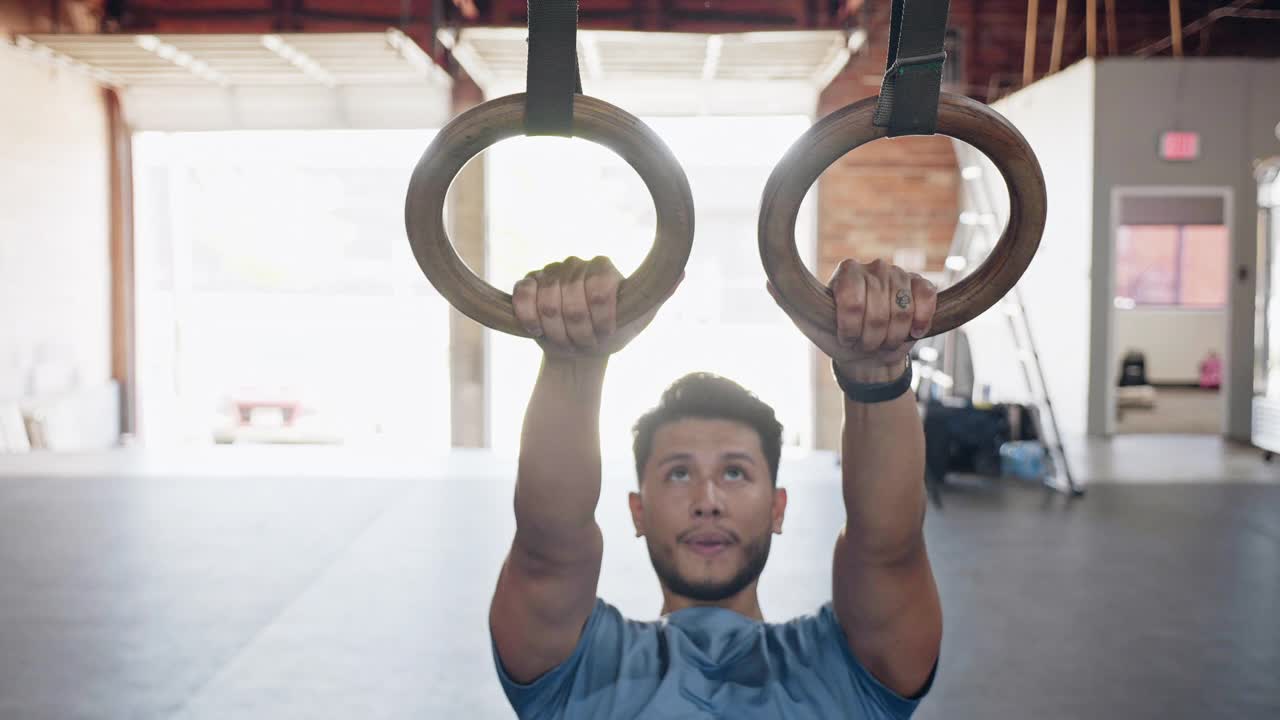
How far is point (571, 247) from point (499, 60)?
445cm

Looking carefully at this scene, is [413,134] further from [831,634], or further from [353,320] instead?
[831,634]

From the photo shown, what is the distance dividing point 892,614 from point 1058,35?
7.98m

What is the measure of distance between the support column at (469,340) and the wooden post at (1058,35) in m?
4.87

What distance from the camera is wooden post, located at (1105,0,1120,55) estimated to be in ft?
25.1

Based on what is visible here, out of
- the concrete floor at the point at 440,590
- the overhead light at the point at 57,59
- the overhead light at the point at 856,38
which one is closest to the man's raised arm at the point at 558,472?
the concrete floor at the point at 440,590

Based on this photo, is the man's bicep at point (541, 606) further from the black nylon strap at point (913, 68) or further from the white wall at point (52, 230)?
the white wall at point (52, 230)

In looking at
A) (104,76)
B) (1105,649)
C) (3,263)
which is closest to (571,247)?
(104,76)

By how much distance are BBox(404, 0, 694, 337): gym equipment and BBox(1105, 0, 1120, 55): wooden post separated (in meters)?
7.95

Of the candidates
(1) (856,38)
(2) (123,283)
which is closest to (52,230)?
(2) (123,283)

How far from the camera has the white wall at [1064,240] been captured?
700cm

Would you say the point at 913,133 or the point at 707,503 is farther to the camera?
the point at 707,503

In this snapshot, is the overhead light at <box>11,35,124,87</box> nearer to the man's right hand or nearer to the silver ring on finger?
the man's right hand

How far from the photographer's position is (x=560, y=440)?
3.64 feet

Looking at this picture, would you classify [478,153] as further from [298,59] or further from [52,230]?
[52,230]
